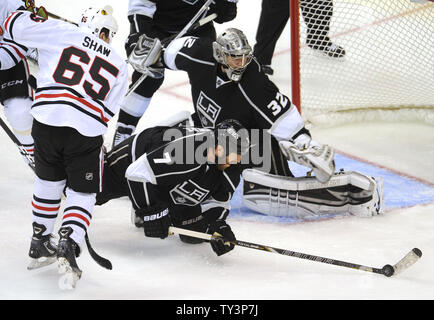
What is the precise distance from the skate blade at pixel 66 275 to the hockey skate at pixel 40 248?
0.65 ft

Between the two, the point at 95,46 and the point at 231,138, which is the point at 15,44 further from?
the point at 231,138

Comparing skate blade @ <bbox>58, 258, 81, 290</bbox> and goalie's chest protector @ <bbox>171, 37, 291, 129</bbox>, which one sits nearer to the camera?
skate blade @ <bbox>58, 258, 81, 290</bbox>

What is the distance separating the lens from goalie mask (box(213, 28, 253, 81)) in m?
3.04

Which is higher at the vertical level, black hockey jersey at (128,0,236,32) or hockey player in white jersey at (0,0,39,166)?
black hockey jersey at (128,0,236,32)

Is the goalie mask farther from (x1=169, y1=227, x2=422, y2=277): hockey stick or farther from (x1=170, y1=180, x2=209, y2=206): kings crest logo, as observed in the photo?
(x1=169, y1=227, x2=422, y2=277): hockey stick

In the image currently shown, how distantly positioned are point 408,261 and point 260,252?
0.53 metres

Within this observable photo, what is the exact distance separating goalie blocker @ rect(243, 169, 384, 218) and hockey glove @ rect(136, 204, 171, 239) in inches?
23.5

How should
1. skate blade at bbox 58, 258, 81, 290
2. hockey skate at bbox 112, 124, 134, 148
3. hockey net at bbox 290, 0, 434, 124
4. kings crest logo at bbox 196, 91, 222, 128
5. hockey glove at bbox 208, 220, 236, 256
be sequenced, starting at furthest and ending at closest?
hockey net at bbox 290, 0, 434, 124, hockey skate at bbox 112, 124, 134, 148, kings crest logo at bbox 196, 91, 222, 128, hockey glove at bbox 208, 220, 236, 256, skate blade at bbox 58, 258, 81, 290

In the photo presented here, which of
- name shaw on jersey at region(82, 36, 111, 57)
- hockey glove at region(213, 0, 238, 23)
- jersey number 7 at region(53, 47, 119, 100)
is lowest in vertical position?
hockey glove at region(213, 0, 238, 23)

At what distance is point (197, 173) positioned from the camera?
2.90 m

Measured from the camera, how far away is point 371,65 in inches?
171

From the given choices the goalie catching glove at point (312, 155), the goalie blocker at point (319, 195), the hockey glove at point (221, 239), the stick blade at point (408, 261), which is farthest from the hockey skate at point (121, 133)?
the stick blade at point (408, 261)

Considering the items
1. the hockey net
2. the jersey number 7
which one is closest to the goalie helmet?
the jersey number 7

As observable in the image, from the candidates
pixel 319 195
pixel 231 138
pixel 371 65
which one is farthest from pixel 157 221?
pixel 371 65
